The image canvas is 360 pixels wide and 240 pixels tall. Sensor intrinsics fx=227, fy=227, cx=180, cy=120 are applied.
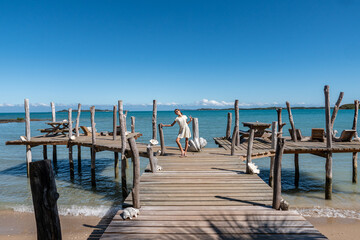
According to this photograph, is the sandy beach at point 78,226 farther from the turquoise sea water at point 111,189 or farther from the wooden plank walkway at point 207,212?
the wooden plank walkway at point 207,212

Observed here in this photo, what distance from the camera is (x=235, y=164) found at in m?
8.51

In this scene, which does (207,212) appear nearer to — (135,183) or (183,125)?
(135,183)

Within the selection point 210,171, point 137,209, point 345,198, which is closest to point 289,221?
point 137,209

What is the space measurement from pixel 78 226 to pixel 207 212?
5.88m

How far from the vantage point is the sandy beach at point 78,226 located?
7.43 metres

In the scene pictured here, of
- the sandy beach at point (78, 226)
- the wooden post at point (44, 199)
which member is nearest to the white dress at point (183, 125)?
the sandy beach at point (78, 226)

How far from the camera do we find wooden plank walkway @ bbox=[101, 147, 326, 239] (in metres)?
3.94

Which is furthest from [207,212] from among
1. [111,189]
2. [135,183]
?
[111,189]

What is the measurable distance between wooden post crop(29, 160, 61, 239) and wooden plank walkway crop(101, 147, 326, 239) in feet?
4.19

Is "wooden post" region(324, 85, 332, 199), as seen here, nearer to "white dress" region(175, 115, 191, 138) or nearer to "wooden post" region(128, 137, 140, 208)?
"white dress" region(175, 115, 191, 138)

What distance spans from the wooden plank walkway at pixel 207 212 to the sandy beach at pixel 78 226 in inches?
126

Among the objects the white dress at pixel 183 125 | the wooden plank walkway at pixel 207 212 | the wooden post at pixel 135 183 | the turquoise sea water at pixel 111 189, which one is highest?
the white dress at pixel 183 125

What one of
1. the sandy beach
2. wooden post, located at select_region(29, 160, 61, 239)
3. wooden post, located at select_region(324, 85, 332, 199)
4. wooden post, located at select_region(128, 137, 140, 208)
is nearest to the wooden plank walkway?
wooden post, located at select_region(128, 137, 140, 208)

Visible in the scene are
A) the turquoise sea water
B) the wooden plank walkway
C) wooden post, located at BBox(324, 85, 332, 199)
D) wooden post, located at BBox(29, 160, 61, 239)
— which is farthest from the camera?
wooden post, located at BBox(324, 85, 332, 199)
